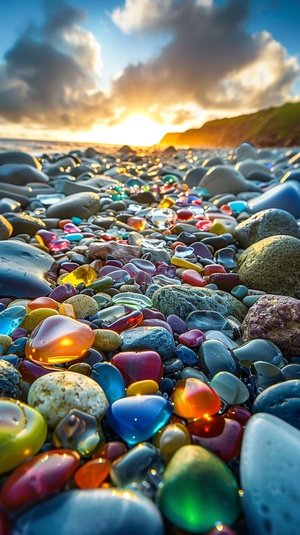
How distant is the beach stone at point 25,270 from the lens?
1971mm

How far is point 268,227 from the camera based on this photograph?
2.85 m

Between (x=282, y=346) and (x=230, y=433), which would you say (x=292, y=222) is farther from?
(x=230, y=433)

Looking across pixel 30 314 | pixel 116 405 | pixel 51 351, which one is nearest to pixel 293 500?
pixel 116 405

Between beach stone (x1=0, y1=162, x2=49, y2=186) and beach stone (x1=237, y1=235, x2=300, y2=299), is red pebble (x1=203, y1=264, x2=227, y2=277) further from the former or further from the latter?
beach stone (x1=0, y1=162, x2=49, y2=186)

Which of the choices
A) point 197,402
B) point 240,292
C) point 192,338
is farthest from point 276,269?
point 197,402

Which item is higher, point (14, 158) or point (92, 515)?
point (14, 158)

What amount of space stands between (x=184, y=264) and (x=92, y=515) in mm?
1825

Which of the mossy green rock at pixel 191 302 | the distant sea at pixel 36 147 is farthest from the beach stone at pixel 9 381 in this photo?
the distant sea at pixel 36 147

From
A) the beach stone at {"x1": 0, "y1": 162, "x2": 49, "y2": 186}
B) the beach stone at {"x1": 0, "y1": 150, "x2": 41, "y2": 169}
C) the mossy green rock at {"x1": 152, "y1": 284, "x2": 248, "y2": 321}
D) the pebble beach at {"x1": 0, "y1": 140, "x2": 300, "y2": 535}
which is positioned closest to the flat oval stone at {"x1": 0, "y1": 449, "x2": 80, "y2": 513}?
the pebble beach at {"x1": 0, "y1": 140, "x2": 300, "y2": 535}

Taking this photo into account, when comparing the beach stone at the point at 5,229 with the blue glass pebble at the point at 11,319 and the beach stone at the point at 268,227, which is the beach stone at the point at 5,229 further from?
the beach stone at the point at 268,227

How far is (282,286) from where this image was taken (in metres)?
2.16

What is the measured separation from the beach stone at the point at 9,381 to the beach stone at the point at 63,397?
70 mm

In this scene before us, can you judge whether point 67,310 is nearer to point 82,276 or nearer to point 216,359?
point 82,276

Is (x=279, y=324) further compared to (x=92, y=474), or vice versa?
(x=279, y=324)
